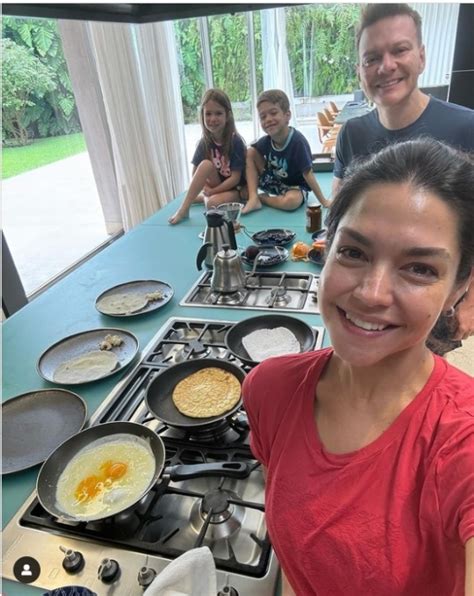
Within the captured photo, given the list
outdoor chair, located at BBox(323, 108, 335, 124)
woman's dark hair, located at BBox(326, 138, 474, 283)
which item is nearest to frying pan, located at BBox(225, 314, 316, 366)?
woman's dark hair, located at BBox(326, 138, 474, 283)

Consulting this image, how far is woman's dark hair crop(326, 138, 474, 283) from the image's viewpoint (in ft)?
2.10

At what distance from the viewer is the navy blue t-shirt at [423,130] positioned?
1.53 m

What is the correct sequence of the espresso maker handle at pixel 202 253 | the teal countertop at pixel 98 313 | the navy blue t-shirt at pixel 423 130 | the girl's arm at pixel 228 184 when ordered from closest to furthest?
the teal countertop at pixel 98 313 < the navy blue t-shirt at pixel 423 130 < the espresso maker handle at pixel 202 253 < the girl's arm at pixel 228 184

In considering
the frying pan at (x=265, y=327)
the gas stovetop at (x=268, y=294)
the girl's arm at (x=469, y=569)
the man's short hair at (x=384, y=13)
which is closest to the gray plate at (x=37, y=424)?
the frying pan at (x=265, y=327)

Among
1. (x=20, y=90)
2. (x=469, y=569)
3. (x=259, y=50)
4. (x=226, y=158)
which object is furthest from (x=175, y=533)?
(x=259, y=50)

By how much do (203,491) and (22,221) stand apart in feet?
9.89

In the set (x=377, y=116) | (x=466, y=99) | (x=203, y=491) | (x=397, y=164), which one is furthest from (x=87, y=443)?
(x=466, y=99)

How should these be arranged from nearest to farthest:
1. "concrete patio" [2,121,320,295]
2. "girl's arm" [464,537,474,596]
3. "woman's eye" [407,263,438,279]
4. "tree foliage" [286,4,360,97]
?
"girl's arm" [464,537,474,596] → "woman's eye" [407,263,438,279] → "concrete patio" [2,121,320,295] → "tree foliage" [286,4,360,97]

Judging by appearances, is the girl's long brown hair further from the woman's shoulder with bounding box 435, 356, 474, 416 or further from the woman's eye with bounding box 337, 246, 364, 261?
the woman's shoulder with bounding box 435, 356, 474, 416

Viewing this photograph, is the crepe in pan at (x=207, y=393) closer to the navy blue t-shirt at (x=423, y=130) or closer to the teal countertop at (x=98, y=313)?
the teal countertop at (x=98, y=313)

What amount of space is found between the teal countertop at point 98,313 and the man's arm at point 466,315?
0.61m

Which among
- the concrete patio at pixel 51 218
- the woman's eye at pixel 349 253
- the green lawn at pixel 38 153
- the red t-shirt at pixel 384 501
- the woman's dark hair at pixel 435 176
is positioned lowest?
the concrete patio at pixel 51 218

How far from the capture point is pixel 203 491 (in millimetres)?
916

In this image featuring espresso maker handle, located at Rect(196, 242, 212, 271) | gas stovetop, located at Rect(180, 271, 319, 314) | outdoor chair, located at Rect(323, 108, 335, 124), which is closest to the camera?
gas stovetop, located at Rect(180, 271, 319, 314)
